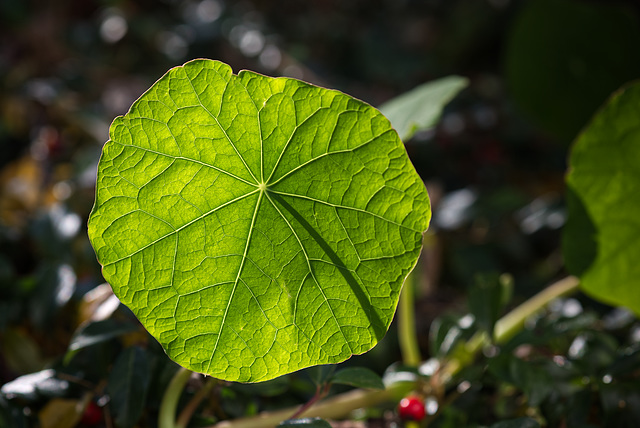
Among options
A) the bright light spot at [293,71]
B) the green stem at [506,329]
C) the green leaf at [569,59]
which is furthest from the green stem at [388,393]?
the bright light spot at [293,71]

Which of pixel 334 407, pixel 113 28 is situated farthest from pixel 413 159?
pixel 113 28

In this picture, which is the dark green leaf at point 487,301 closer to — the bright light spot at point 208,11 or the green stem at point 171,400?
the green stem at point 171,400

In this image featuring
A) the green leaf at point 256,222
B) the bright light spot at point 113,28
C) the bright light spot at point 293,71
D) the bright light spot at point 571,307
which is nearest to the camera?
the green leaf at point 256,222

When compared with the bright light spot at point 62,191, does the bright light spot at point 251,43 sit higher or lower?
lower

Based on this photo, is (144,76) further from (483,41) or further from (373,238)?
(373,238)

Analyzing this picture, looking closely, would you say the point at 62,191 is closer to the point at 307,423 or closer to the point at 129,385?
the point at 129,385

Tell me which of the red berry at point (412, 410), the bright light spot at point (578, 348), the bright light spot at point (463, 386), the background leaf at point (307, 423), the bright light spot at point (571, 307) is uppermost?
the background leaf at point (307, 423)
